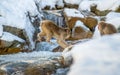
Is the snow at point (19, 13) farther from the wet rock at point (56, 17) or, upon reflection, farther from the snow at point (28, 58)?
the snow at point (28, 58)

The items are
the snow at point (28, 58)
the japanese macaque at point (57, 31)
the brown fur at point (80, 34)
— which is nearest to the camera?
the snow at point (28, 58)

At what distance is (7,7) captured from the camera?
18.4m

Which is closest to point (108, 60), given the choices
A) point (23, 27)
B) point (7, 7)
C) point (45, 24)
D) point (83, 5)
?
point (45, 24)

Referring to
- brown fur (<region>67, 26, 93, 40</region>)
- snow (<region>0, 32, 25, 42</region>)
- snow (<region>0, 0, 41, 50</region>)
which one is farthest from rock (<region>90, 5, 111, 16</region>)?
snow (<region>0, 32, 25, 42</region>)

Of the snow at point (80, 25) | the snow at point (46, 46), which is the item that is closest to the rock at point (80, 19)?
the snow at point (80, 25)

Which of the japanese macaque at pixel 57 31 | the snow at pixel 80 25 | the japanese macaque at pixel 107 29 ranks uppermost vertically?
the japanese macaque at pixel 107 29

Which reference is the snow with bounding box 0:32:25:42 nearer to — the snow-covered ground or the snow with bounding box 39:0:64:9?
the snow-covered ground

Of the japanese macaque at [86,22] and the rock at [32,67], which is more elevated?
the rock at [32,67]

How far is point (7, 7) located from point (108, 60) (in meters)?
16.3

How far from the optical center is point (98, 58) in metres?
2.54

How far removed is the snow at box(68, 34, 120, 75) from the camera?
96.0 inches

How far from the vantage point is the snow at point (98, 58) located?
244 cm

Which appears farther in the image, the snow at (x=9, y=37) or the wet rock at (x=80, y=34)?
the wet rock at (x=80, y=34)

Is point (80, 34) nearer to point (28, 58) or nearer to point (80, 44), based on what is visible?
point (28, 58)
